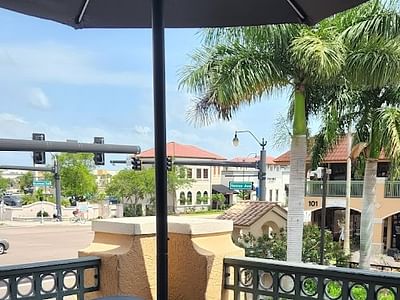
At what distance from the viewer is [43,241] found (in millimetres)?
18953

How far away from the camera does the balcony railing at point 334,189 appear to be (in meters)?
19.1

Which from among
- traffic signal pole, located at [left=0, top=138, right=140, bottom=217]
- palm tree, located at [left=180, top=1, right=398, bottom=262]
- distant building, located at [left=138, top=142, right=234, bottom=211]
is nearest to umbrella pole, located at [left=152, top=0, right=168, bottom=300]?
palm tree, located at [left=180, top=1, right=398, bottom=262]

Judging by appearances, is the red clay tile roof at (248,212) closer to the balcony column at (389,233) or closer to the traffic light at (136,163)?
the traffic light at (136,163)

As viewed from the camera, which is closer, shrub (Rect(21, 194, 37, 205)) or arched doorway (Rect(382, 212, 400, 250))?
arched doorway (Rect(382, 212, 400, 250))

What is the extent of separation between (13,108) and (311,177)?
1240 centimetres

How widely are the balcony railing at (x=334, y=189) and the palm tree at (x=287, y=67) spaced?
11.3m

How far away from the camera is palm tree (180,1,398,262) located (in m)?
7.67

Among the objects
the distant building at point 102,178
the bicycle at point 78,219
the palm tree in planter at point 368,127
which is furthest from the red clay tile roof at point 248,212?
the distant building at point 102,178

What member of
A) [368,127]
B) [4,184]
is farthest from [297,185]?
[4,184]

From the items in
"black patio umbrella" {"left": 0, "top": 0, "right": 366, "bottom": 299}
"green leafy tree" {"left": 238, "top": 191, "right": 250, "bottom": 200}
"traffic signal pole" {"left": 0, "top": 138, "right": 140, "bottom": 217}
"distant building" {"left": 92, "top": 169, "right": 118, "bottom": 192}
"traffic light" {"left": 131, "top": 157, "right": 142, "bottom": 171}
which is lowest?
"green leafy tree" {"left": 238, "top": 191, "right": 250, "bottom": 200}

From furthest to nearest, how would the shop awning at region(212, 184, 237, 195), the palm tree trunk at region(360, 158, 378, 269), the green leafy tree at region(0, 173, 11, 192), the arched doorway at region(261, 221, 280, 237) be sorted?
1. the shop awning at region(212, 184, 237, 195)
2. the green leafy tree at region(0, 173, 11, 192)
3. the arched doorway at region(261, 221, 280, 237)
4. the palm tree trunk at region(360, 158, 378, 269)

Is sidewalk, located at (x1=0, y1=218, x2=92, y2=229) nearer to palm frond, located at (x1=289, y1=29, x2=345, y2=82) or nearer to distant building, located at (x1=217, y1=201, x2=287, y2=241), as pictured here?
distant building, located at (x1=217, y1=201, x2=287, y2=241)

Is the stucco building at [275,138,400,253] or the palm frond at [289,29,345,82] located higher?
the palm frond at [289,29,345,82]

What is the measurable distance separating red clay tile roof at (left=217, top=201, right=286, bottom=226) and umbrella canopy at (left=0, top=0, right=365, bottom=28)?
9586mm
